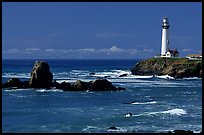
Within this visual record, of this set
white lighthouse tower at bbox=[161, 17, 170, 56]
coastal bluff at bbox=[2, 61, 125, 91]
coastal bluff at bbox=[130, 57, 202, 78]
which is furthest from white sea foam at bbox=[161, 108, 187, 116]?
white lighthouse tower at bbox=[161, 17, 170, 56]

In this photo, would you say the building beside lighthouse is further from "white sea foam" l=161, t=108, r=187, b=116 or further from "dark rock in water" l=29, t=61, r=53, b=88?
"white sea foam" l=161, t=108, r=187, b=116

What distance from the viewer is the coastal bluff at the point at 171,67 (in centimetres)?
6091

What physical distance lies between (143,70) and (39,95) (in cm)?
3724

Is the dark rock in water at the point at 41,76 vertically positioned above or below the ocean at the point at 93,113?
above

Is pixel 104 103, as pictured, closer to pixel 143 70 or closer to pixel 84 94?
pixel 84 94

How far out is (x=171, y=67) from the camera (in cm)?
6444

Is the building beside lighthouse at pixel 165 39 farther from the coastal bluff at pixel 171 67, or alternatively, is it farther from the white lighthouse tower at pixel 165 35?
the coastal bluff at pixel 171 67

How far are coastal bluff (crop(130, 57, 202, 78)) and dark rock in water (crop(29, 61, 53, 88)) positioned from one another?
25.1m

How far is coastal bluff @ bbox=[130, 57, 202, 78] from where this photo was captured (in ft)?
200

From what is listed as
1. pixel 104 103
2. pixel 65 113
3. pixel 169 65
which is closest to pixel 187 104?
pixel 104 103

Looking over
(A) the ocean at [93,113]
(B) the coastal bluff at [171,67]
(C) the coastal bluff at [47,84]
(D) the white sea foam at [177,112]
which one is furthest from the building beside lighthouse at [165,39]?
(D) the white sea foam at [177,112]

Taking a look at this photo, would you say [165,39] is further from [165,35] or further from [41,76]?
[41,76]

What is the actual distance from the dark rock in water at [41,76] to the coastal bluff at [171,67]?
82.3 ft

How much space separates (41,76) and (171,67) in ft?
93.8
